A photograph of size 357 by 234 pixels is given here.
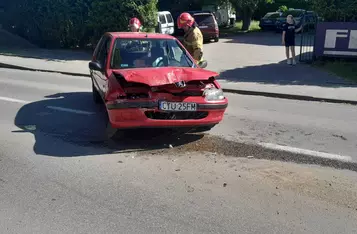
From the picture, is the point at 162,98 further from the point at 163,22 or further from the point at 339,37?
the point at 163,22

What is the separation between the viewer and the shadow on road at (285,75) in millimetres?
12234

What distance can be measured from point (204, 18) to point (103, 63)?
64.6ft

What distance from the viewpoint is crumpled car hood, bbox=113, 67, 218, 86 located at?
573 centimetres

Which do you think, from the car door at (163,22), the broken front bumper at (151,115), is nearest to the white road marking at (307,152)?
the broken front bumper at (151,115)

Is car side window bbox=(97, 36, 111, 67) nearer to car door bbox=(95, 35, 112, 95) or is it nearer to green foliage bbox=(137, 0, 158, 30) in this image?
car door bbox=(95, 35, 112, 95)

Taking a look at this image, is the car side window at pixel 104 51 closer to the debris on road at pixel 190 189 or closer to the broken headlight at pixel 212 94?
the broken headlight at pixel 212 94

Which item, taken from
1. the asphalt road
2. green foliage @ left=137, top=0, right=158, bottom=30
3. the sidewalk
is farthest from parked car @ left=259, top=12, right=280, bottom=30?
the asphalt road

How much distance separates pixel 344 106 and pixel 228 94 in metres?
2.91

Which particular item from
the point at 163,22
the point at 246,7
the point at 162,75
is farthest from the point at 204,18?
the point at 162,75

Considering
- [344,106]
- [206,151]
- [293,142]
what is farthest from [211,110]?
[344,106]

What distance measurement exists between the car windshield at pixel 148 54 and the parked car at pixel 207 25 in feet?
61.9

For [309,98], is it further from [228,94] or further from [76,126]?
[76,126]

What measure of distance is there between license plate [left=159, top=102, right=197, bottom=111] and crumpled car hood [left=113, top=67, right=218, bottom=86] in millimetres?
296

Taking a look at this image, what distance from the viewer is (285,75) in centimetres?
1344
